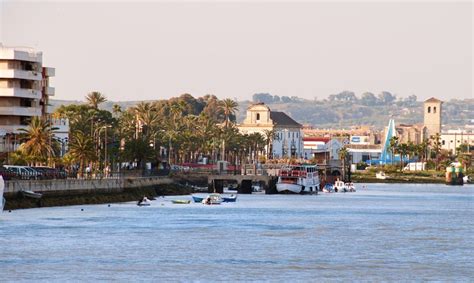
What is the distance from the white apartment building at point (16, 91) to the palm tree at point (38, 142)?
9.13 metres

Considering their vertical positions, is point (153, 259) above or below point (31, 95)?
below

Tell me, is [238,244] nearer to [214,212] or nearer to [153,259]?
[153,259]

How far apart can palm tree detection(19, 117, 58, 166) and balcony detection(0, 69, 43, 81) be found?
1206 centimetres

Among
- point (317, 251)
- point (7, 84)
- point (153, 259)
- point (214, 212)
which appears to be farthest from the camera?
point (7, 84)

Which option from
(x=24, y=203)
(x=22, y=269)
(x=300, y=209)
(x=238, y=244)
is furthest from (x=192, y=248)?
(x=300, y=209)

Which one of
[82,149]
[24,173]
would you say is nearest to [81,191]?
[24,173]

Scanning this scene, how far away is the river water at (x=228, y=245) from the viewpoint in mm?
67938

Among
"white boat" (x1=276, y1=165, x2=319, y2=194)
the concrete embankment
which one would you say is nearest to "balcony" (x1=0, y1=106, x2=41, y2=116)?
the concrete embankment

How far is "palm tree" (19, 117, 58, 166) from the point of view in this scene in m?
A: 150

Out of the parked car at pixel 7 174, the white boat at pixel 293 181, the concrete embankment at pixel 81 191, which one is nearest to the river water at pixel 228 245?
the concrete embankment at pixel 81 191

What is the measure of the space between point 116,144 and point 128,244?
11117 cm

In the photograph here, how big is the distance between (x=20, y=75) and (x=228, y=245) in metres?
85.8

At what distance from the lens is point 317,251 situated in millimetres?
81125

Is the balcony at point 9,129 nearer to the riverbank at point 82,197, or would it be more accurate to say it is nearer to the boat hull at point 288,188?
the riverbank at point 82,197
